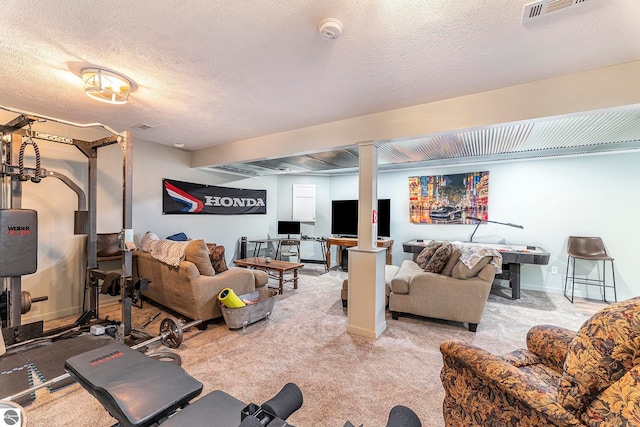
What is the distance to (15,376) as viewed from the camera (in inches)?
79.4

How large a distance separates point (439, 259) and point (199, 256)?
2.90 m

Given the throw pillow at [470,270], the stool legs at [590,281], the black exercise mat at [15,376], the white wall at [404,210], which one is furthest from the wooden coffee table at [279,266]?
the stool legs at [590,281]

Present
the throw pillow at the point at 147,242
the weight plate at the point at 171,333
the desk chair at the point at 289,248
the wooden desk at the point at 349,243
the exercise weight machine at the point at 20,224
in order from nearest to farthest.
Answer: the exercise weight machine at the point at 20,224 → the weight plate at the point at 171,333 → the throw pillow at the point at 147,242 → the wooden desk at the point at 349,243 → the desk chair at the point at 289,248

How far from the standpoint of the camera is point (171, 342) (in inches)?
99.9

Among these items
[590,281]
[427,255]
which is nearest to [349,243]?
[427,255]

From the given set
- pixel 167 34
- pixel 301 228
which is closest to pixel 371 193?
pixel 167 34

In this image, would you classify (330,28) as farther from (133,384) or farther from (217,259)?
(217,259)

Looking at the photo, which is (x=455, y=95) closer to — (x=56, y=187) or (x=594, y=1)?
(x=594, y=1)

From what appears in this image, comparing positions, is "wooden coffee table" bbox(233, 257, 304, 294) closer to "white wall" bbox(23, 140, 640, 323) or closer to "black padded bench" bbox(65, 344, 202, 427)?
"white wall" bbox(23, 140, 640, 323)

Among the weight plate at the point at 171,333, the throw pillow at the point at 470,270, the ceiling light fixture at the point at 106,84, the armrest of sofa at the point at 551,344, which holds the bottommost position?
the weight plate at the point at 171,333

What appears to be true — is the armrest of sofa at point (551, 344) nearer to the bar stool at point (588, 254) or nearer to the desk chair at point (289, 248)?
the bar stool at point (588, 254)

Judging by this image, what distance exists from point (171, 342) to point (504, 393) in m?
2.62

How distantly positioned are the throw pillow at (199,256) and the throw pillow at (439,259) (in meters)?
2.73

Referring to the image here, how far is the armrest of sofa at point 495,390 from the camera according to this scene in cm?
103
